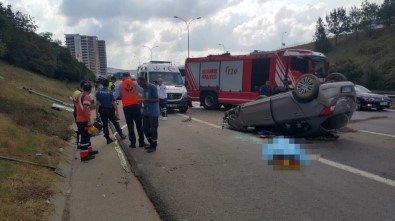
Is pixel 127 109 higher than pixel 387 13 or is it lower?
lower

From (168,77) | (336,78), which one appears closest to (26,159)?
(336,78)

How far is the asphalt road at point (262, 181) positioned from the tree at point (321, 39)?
245 feet

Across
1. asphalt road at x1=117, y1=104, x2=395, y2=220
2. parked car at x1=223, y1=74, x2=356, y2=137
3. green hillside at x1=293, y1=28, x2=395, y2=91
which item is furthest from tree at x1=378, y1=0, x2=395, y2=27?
parked car at x1=223, y1=74, x2=356, y2=137

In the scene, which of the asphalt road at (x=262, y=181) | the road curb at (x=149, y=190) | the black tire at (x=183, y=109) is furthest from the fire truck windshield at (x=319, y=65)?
the road curb at (x=149, y=190)

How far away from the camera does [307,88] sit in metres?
9.05

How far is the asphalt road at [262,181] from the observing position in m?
4.76

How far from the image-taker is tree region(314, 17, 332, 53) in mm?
79938

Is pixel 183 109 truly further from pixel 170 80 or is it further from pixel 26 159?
pixel 26 159

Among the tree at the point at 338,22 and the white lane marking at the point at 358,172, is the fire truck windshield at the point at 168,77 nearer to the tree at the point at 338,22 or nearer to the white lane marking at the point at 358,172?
the white lane marking at the point at 358,172

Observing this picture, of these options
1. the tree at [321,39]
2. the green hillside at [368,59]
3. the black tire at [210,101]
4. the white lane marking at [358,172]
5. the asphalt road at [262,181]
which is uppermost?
the tree at [321,39]

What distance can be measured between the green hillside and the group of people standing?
3211 cm

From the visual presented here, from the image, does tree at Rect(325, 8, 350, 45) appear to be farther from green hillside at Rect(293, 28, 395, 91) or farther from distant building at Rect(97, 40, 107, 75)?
distant building at Rect(97, 40, 107, 75)

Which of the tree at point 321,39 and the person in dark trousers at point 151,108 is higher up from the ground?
the tree at point 321,39

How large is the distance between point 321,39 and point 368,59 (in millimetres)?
23534
